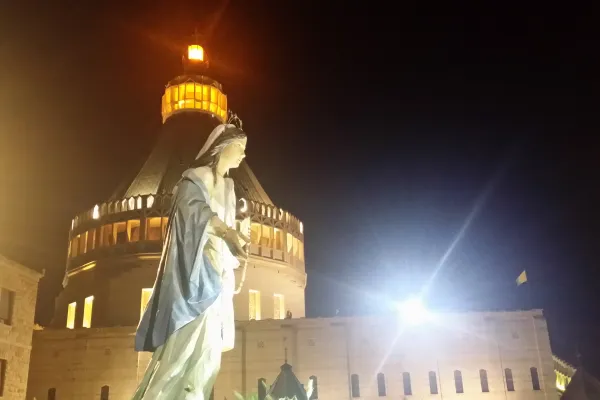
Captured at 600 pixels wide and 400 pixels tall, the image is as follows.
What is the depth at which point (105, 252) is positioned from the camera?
38.5m

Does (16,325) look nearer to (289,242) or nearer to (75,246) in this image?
(75,246)

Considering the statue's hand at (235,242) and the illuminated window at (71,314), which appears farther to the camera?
the illuminated window at (71,314)

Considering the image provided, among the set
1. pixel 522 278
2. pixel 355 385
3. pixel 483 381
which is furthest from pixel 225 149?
pixel 522 278

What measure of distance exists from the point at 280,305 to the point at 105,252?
38.2ft

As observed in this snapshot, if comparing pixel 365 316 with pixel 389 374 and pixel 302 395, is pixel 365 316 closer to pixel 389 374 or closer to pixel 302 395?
pixel 389 374

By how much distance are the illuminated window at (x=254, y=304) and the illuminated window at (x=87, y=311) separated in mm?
9928

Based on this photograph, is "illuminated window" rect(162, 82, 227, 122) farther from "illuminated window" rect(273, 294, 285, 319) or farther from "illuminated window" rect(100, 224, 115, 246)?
"illuminated window" rect(273, 294, 285, 319)

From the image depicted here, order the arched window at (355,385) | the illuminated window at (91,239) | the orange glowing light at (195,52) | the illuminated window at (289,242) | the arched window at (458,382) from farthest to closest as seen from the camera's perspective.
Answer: the orange glowing light at (195,52), the illuminated window at (289,242), the illuminated window at (91,239), the arched window at (355,385), the arched window at (458,382)

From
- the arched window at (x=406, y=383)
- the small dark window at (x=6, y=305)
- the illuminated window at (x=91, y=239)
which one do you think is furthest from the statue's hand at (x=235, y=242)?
the illuminated window at (x=91, y=239)

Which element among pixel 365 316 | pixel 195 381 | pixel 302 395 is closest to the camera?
pixel 195 381

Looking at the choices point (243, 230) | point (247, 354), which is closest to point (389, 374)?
point (247, 354)

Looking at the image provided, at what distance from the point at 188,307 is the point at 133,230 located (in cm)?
3571

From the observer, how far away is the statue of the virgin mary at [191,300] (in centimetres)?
409

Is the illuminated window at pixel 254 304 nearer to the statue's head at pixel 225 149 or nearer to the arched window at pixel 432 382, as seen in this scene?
the arched window at pixel 432 382
